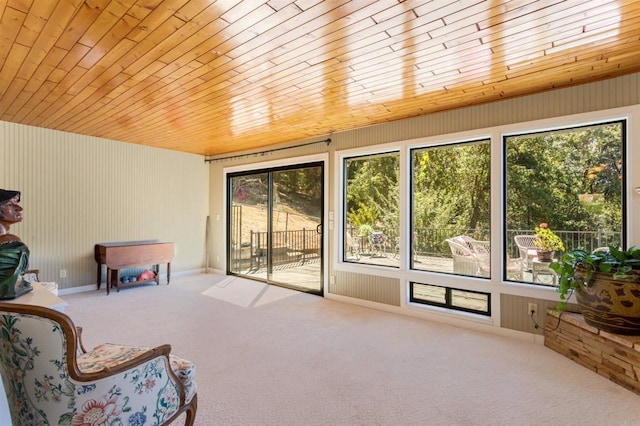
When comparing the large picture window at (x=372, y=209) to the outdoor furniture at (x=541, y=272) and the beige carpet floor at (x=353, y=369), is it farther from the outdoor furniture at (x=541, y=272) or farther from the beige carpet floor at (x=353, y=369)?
the outdoor furniture at (x=541, y=272)

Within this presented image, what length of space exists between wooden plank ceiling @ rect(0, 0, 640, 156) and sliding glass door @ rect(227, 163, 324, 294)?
156 centimetres

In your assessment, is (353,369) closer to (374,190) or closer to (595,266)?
(595,266)

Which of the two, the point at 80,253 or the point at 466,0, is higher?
the point at 466,0

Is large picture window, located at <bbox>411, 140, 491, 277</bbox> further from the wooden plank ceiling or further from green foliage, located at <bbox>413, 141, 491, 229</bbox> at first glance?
the wooden plank ceiling

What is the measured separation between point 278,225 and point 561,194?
3769 millimetres

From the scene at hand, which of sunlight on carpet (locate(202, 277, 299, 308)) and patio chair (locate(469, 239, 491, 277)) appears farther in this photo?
sunlight on carpet (locate(202, 277, 299, 308))

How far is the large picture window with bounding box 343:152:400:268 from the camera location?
13.5 feet

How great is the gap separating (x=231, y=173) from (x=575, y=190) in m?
5.04

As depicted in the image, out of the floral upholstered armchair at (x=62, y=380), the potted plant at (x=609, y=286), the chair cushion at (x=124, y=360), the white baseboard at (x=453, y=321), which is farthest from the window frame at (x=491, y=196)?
the floral upholstered armchair at (x=62, y=380)

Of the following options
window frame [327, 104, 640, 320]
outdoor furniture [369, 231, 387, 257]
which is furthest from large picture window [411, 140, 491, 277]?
outdoor furniture [369, 231, 387, 257]

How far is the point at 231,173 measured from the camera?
6035mm

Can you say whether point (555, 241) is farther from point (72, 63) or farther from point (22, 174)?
point (22, 174)

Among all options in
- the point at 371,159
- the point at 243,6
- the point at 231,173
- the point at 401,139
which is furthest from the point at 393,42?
the point at 231,173

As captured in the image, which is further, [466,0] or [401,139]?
[401,139]
